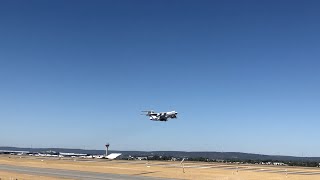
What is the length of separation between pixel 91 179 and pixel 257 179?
22.7 m

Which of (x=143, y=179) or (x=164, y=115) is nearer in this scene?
(x=143, y=179)

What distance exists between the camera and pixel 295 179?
193 feet

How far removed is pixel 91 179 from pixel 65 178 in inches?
184

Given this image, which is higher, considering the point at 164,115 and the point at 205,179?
the point at 164,115

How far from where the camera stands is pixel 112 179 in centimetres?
4991

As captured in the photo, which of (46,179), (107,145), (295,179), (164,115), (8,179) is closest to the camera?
(8,179)

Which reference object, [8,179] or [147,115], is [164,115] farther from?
[8,179]

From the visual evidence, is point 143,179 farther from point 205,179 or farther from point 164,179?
point 205,179

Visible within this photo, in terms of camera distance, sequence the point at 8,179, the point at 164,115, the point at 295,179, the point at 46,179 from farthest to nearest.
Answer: the point at 164,115, the point at 295,179, the point at 46,179, the point at 8,179

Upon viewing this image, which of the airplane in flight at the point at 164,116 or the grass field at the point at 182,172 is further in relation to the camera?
the airplane in flight at the point at 164,116

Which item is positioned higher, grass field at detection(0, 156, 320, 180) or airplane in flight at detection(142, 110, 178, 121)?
airplane in flight at detection(142, 110, 178, 121)

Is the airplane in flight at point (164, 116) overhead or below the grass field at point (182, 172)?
overhead

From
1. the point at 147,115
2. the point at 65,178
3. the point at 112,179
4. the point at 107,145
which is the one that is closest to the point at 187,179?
the point at 112,179

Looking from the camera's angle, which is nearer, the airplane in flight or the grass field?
the grass field
